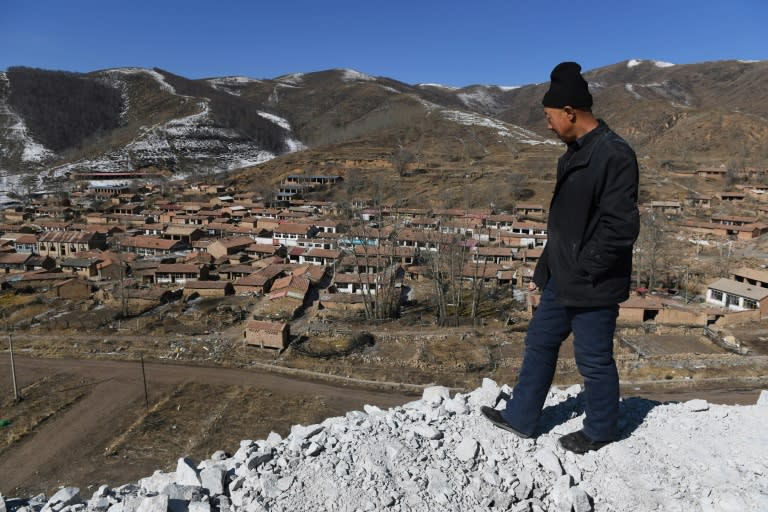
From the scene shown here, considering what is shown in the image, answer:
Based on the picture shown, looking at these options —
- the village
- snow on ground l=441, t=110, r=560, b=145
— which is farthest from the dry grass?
snow on ground l=441, t=110, r=560, b=145

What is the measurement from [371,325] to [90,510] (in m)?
18.3

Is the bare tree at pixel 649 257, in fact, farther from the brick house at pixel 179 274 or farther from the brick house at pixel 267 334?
the brick house at pixel 179 274

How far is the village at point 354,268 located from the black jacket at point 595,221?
1636 cm

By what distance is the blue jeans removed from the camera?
272 cm

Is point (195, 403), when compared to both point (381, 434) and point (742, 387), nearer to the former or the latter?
point (381, 434)

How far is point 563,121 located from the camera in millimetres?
2680

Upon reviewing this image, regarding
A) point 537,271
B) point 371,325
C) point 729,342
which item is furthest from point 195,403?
point 729,342

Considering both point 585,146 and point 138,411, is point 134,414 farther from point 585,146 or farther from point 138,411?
point 585,146

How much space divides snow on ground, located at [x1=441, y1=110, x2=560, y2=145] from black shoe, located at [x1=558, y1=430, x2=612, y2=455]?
85.1 metres

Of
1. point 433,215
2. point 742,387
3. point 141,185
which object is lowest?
point 742,387

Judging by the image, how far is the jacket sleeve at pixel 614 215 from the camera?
2.39m

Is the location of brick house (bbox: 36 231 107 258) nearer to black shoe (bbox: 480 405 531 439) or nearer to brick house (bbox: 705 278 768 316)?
black shoe (bbox: 480 405 531 439)

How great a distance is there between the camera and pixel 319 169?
6806 cm

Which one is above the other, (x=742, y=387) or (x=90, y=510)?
(x=90, y=510)
